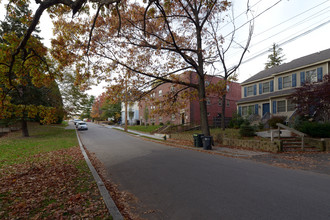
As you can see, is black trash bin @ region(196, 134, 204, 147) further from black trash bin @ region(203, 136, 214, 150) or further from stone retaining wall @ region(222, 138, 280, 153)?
stone retaining wall @ region(222, 138, 280, 153)

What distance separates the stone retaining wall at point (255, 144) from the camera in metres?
10.6

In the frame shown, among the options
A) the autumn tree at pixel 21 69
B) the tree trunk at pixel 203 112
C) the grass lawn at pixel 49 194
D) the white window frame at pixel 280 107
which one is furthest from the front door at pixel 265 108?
the autumn tree at pixel 21 69

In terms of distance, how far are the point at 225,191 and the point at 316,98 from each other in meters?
12.2

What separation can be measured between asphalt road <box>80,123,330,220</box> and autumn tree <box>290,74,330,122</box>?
808 centimetres

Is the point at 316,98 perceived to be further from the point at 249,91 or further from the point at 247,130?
the point at 249,91

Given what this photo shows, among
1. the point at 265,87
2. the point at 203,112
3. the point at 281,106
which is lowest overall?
the point at 203,112

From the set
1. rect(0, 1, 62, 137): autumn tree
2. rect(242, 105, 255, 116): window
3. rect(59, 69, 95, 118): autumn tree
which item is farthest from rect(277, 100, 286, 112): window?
rect(59, 69, 95, 118): autumn tree

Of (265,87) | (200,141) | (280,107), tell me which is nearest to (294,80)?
(280,107)

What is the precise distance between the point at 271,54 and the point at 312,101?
1658 inches

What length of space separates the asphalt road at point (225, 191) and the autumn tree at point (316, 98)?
318 inches

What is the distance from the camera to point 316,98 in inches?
483

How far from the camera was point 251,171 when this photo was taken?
6598 mm

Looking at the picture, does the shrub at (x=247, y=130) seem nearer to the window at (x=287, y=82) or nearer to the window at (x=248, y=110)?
the window at (x=248, y=110)

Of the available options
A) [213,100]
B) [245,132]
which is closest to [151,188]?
[245,132]
